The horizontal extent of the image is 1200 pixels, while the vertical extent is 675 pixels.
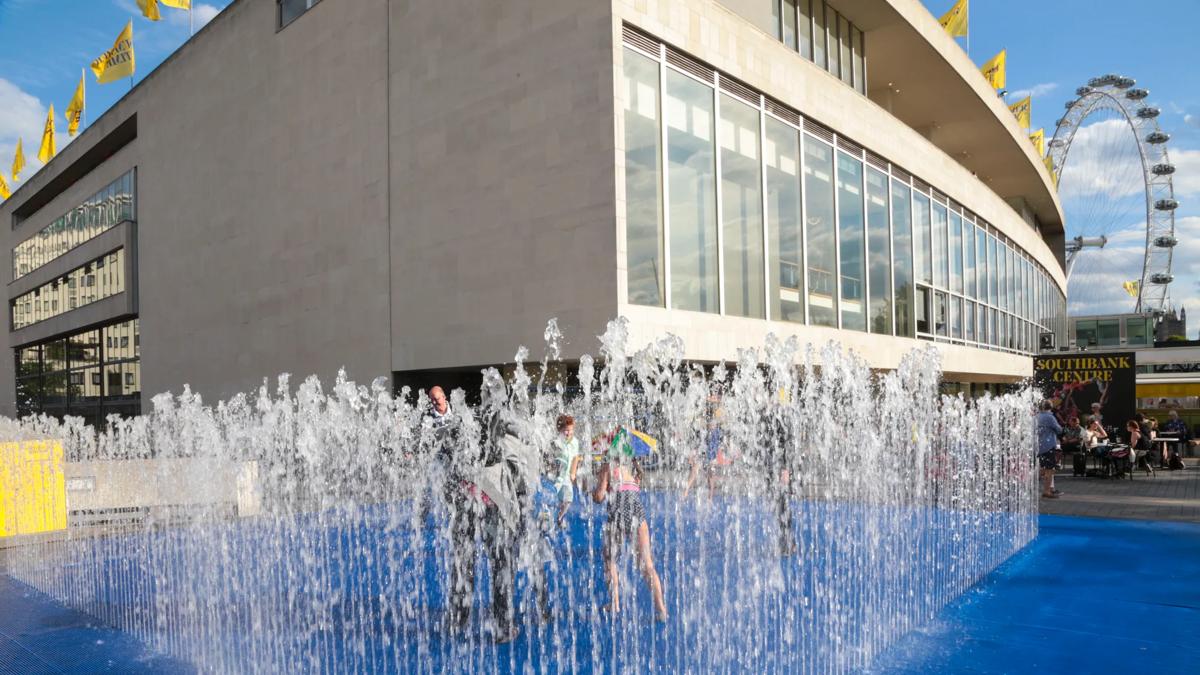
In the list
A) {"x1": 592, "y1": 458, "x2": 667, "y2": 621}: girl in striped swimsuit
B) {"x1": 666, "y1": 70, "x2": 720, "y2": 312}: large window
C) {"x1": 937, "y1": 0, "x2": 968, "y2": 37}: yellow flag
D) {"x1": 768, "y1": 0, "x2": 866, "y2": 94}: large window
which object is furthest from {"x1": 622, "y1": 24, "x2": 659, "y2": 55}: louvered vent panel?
{"x1": 937, "y1": 0, "x2": 968, "y2": 37}: yellow flag

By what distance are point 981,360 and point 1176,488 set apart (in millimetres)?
9948

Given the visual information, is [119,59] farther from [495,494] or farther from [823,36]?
[495,494]

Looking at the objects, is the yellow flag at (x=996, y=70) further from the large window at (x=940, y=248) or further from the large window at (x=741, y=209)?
the large window at (x=741, y=209)

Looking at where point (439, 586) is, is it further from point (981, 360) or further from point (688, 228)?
point (981, 360)

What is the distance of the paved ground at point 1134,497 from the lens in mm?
11867

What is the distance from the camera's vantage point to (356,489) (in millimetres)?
16062

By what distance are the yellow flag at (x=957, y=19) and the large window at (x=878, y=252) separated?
1193 centimetres

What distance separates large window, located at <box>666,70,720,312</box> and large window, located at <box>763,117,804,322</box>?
6.18 feet

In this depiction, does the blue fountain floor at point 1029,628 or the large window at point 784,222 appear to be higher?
the large window at point 784,222

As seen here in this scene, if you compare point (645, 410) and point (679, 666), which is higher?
point (645, 410)

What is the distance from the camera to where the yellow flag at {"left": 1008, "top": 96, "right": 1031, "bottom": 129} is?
37.2m

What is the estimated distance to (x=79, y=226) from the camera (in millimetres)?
35688

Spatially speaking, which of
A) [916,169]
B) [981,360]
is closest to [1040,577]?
[916,169]

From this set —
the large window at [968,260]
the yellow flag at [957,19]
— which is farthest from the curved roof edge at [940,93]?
the large window at [968,260]
